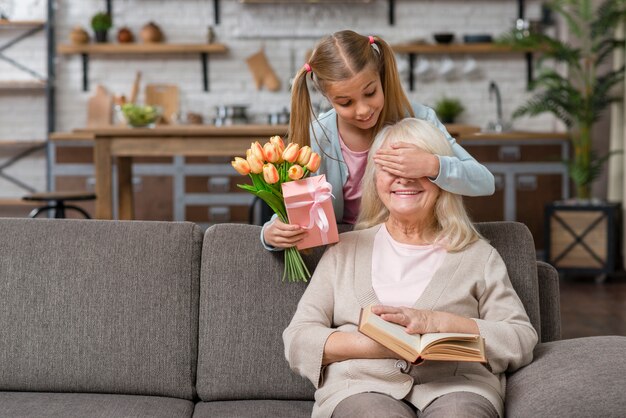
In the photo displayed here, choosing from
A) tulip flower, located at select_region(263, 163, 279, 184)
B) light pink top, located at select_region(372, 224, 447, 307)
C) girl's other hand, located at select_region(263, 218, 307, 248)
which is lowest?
light pink top, located at select_region(372, 224, 447, 307)

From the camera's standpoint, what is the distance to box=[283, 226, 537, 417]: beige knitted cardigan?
74.1 inches

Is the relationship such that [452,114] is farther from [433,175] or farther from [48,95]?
[433,175]

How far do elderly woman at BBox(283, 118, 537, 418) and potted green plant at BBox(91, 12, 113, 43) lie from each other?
516 centimetres

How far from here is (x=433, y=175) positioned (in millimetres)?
1981

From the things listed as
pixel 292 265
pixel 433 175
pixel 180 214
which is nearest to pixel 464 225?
pixel 433 175

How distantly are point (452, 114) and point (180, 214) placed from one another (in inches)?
89.2

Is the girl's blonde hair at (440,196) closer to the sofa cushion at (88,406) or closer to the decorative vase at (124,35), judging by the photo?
A: the sofa cushion at (88,406)

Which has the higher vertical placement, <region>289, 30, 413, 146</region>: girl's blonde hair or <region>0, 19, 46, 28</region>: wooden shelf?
<region>0, 19, 46, 28</region>: wooden shelf

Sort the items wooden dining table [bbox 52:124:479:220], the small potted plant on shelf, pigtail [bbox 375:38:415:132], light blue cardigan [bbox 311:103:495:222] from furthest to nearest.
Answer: the small potted plant on shelf, wooden dining table [bbox 52:124:479:220], pigtail [bbox 375:38:415:132], light blue cardigan [bbox 311:103:495:222]

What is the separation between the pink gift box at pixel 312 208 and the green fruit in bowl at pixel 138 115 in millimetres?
3086

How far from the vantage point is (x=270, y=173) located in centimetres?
199

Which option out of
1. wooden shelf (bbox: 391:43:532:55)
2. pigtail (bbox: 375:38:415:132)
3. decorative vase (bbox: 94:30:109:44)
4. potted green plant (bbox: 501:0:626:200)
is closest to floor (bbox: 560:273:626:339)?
potted green plant (bbox: 501:0:626:200)

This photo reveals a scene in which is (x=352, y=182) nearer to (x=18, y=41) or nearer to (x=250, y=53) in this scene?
(x=250, y=53)

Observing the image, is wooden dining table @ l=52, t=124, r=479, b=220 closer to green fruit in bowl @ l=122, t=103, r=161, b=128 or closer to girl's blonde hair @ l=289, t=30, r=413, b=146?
green fruit in bowl @ l=122, t=103, r=161, b=128
